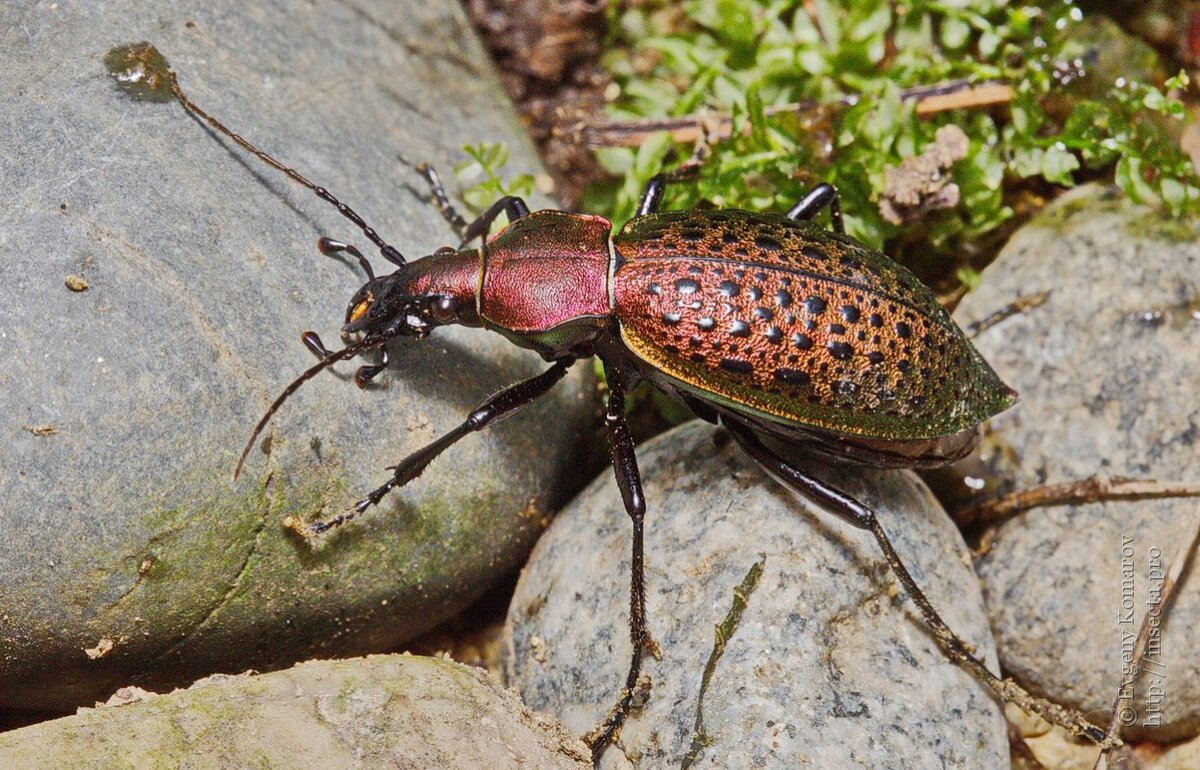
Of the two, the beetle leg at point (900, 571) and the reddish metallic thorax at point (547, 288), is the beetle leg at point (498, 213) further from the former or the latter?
the beetle leg at point (900, 571)

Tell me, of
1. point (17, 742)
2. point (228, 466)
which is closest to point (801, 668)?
point (228, 466)

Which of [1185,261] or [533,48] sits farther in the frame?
[533,48]

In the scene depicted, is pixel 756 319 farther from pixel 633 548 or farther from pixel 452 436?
pixel 452 436

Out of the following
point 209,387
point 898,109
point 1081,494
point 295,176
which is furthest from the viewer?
point 898,109

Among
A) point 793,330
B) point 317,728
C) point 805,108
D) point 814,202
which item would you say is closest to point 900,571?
point 793,330

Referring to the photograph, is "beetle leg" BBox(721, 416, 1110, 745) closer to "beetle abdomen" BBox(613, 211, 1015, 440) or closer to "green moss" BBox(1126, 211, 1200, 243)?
"beetle abdomen" BBox(613, 211, 1015, 440)

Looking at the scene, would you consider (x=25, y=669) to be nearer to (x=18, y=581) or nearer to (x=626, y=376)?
(x=18, y=581)
